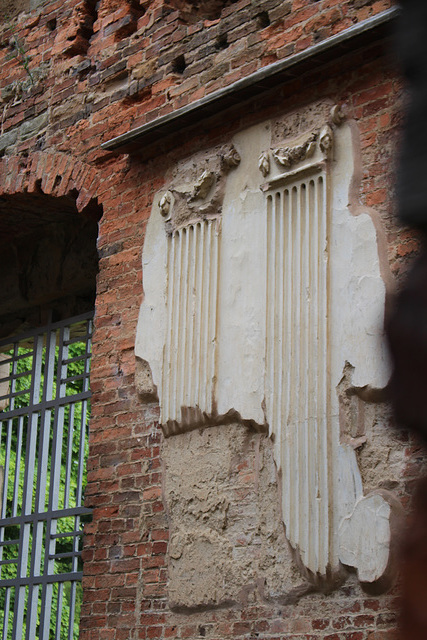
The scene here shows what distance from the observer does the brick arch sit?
593cm

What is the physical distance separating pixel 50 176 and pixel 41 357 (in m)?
1.39

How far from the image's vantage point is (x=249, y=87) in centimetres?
490

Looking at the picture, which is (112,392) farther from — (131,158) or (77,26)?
(77,26)

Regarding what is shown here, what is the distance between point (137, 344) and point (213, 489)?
1.00 meters

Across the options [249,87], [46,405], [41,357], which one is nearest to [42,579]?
[46,405]

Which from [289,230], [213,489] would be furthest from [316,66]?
[213,489]

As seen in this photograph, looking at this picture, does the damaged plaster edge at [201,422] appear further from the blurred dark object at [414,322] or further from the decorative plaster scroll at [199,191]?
the blurred dark object at [414,322]

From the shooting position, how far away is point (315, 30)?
189 inches

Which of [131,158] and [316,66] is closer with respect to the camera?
[316,66]

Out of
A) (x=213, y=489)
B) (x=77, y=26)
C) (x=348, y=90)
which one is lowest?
(x=213, y=489)

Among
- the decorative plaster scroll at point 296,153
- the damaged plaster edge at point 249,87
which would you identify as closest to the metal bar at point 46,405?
the damaged plaster edge at point 249,87

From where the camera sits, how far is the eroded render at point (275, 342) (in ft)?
13.5

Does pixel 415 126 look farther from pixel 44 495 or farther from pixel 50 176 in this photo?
pixel 44 495

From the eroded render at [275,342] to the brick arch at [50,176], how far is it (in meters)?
0.75
